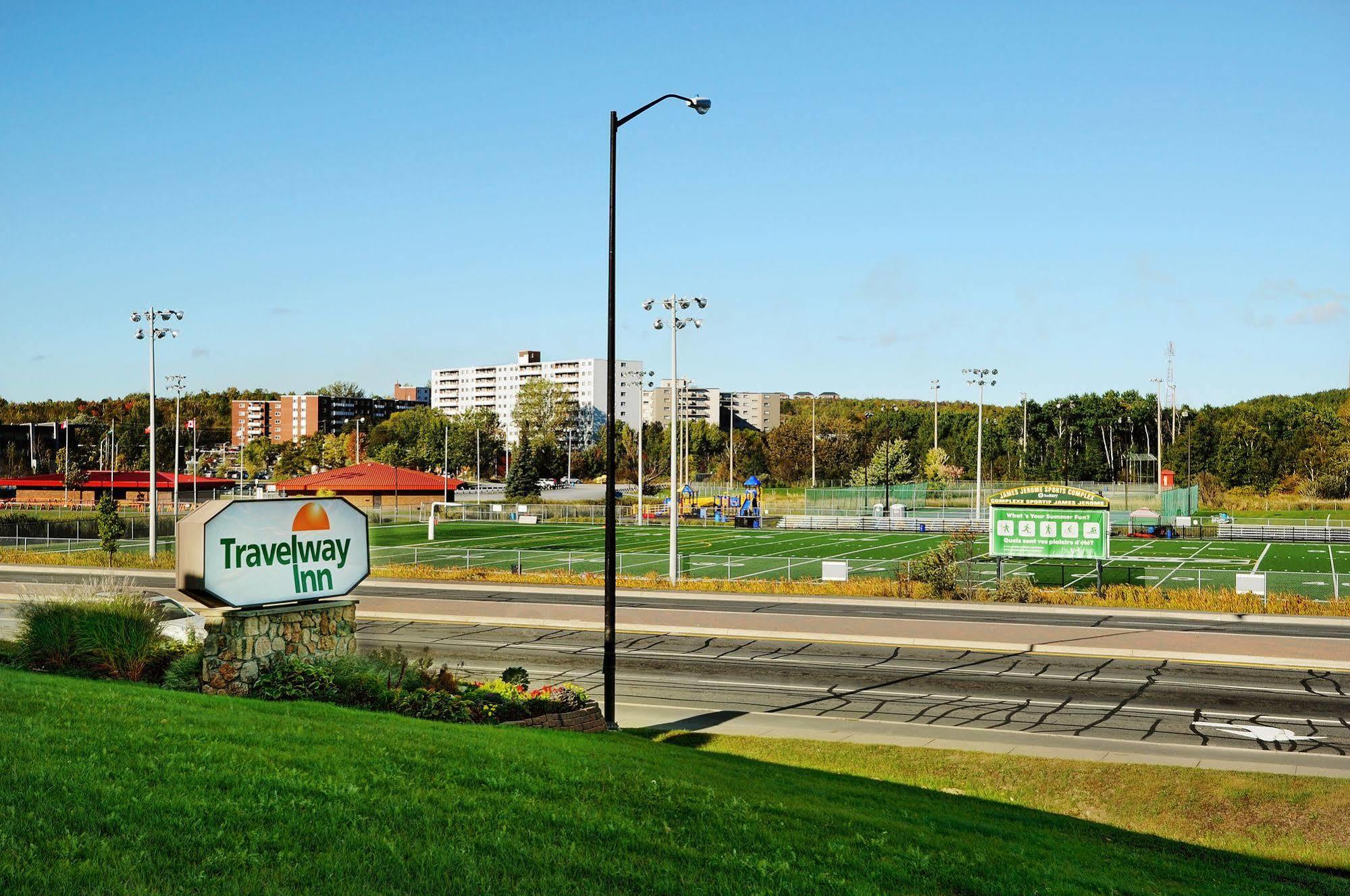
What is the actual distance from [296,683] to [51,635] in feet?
14.9

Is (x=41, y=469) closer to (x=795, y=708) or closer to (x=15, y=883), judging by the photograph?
(x=795, y=708)

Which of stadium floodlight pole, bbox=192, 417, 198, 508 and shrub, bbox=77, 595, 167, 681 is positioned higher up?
stadium floodlight pole, bbox=192, 417, 198, 508

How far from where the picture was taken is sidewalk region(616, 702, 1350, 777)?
1558cm

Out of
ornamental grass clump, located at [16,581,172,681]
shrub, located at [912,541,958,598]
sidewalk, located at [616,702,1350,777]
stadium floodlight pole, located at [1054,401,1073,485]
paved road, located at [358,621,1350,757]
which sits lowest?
paved road, located at [358,621,1350,757]

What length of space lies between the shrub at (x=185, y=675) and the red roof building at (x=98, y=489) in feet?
291

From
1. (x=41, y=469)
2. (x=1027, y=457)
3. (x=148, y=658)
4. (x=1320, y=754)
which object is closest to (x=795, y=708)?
(x=1320, y=754)

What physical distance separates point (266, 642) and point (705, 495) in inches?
3656

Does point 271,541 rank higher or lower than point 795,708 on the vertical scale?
higher

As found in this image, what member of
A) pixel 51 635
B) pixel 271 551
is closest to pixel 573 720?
pixel 271 551

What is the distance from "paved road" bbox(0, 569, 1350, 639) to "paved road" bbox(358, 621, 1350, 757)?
19.7 feet

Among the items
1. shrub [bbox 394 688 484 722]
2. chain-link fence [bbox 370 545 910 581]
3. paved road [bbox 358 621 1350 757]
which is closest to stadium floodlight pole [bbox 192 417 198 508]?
chain-link fence [bbox 370 545 910 581]

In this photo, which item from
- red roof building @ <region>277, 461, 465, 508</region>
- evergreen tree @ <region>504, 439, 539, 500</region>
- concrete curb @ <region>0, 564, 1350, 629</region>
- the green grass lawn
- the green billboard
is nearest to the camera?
the green grass lawn

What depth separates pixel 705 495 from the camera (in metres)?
108

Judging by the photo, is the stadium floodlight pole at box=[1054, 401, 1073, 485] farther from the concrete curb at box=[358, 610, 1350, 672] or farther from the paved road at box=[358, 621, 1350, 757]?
the paved road at box=[358, 621, 1350, 757]
